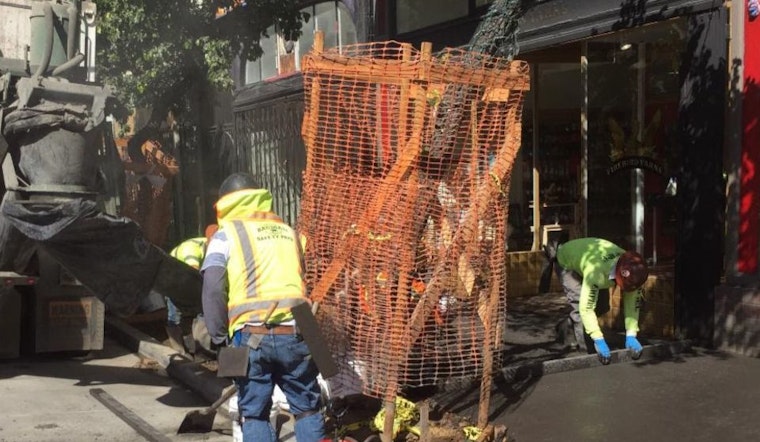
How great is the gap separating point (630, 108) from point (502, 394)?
188 inches

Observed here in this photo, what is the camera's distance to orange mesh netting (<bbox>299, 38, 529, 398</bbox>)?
17.9ft

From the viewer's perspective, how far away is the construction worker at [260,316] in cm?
479

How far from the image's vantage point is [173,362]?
805cm

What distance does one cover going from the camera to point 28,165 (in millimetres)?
6273

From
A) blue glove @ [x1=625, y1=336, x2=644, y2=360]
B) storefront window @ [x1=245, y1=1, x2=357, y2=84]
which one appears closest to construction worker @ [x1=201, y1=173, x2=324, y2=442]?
blue glove @ [x1=625, y1=336, x2=644, y2=360]

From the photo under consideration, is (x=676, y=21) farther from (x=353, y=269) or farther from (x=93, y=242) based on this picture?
(x=93, y=242)

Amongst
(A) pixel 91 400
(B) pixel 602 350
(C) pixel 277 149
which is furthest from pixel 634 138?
(A) pixel 91 400

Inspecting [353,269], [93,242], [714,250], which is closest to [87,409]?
[93,242]

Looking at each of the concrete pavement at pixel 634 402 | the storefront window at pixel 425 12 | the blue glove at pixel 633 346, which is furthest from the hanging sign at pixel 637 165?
the blue glove at pixel 633 346

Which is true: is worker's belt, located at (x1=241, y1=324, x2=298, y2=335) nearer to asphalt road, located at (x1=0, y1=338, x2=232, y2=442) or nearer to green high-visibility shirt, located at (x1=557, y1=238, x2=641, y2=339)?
asphalt road, located at (x1=0, y1=338, x2=232, y2=442)

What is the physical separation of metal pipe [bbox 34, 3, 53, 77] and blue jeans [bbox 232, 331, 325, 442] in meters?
2.85

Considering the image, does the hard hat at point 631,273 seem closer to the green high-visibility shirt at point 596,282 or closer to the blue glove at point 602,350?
the green high-visibility shirt at point 596,282

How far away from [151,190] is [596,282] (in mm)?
8557

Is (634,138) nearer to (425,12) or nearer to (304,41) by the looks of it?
(425,12)
